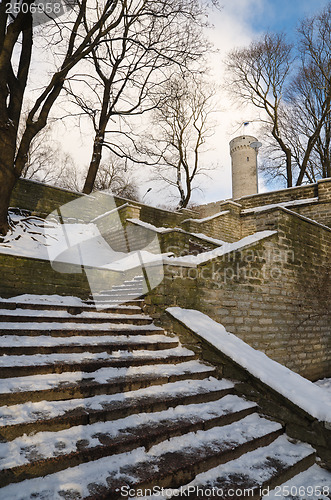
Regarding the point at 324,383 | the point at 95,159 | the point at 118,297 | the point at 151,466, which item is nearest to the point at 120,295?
the point at 118,297

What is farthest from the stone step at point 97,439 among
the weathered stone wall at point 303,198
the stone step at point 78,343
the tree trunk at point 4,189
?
the weathered stone wall at point 303,198

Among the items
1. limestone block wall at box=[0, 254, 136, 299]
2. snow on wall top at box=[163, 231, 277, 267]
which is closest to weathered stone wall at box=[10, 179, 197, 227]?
limestone block wall at box=[0, 254, 136, 299]

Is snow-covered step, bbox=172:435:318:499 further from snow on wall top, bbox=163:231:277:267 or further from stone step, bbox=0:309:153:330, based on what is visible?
snow on wall top, bbox=163:231:277:267

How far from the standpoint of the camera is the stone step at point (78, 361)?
2.85m

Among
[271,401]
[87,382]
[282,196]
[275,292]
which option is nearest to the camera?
[87,382]

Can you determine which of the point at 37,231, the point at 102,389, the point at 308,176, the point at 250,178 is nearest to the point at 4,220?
the point at 37,231

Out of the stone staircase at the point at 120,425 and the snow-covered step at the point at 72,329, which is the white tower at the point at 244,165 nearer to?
the snow-covered step at the point at 72,329

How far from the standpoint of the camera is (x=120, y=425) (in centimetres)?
249

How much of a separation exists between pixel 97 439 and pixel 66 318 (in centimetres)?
233

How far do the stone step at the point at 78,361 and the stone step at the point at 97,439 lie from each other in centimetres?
76

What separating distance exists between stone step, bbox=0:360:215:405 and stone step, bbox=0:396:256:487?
1.27 ft

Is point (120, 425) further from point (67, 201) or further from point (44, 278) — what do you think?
point (67, 201)

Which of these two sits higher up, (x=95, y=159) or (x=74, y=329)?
(x=95, y=159)

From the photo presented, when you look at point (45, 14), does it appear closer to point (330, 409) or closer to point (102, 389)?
point (102, 389)
